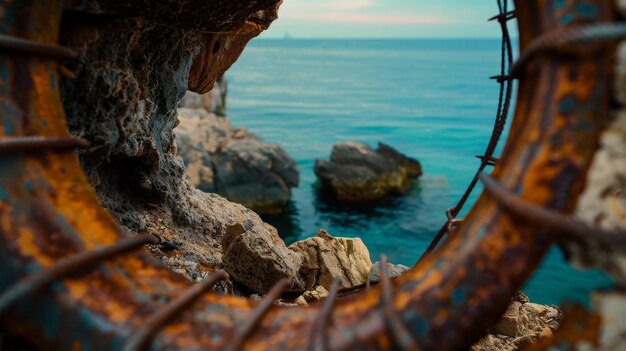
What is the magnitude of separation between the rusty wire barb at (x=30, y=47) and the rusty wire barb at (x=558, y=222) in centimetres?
127

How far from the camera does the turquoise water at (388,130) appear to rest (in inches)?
579

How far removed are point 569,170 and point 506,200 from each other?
0.48ft

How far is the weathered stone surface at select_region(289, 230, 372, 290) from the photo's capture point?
3.98 m

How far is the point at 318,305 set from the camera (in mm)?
1473

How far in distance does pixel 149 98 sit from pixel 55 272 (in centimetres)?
185

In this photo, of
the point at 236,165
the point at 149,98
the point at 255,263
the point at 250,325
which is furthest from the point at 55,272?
the point at 236,165

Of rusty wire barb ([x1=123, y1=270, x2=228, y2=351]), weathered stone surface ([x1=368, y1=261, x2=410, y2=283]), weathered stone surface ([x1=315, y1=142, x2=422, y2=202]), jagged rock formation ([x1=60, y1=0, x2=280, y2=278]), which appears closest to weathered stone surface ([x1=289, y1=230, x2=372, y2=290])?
weathered stone surface ([x1=368, y1=261, x2=410, y2=283])

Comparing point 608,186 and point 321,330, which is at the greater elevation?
point 608,186

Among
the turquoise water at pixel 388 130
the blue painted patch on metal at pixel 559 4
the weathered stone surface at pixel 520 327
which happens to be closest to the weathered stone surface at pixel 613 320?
the turquoise water at pixel 388 130

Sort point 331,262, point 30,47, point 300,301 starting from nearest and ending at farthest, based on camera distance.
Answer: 1. point 30,47
2. point 300,301
3. point 331,262

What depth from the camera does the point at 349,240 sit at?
14.6 ft

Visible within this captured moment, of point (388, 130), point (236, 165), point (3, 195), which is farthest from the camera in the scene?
point (388, 130)

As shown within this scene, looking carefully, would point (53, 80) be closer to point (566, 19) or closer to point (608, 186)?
point (566, 19)

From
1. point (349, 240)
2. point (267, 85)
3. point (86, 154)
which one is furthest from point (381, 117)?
point (86, 154)
